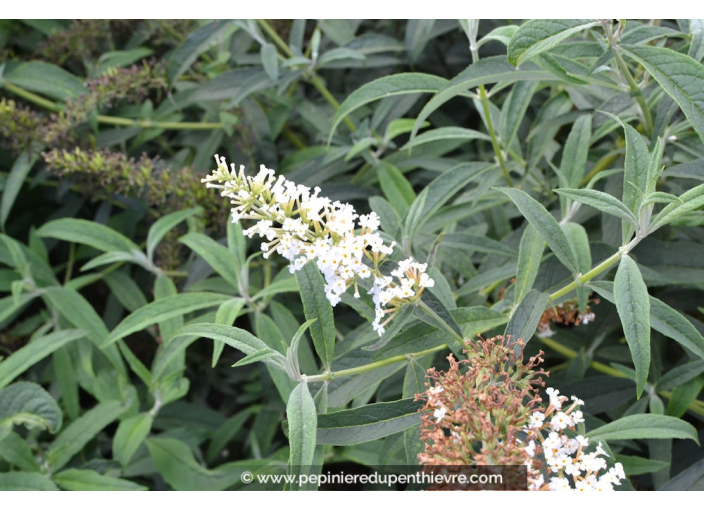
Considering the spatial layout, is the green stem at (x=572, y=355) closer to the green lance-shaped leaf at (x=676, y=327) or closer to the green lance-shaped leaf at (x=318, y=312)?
the green lance-shaped leaf at (x=676, y=327)

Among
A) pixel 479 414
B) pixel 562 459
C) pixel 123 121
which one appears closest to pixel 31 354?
pixel 123 121

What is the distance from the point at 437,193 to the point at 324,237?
0.56 m

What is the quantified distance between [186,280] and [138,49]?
3.13 ft

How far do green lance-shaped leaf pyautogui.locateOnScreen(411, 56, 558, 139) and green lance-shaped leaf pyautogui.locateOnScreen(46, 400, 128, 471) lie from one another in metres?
1.21

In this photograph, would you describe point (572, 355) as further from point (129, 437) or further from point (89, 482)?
point (89, 482)

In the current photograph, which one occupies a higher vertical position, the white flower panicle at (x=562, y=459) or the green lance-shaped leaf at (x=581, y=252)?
the green lance-shaped leaf at (x=581, y=252)

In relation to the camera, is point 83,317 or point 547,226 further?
point 83,317

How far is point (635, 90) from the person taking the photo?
4.66 ft

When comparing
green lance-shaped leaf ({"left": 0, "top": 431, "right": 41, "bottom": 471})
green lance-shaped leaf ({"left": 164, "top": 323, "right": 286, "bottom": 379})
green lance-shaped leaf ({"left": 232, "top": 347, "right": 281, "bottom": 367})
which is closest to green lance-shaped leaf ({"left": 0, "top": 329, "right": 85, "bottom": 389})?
green lance-shaped leaf ({"left": 0, "top": 431, "right": 41, "bottom": 471})

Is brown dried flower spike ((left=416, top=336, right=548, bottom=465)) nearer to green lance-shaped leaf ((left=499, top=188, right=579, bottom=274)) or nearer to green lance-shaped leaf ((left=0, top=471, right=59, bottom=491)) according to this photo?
green lance-shaped leaf ((left=499, top=188, right=579, bottom=274))

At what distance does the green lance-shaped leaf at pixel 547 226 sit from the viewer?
1206 millimetres

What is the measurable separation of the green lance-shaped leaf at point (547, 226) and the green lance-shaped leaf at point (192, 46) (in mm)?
1240

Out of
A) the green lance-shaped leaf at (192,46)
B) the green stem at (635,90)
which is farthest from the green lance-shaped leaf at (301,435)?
the green lance-shaped leaf at (192,46)

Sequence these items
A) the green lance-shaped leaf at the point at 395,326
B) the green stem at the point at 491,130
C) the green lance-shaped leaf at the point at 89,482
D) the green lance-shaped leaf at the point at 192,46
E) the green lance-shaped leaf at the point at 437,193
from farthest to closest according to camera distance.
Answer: the green lance-shaped leaf at the point at 192,46 → the green lance-shaped leaf at the point at 89,482 → the green stem at the point at 491,130 → the green lance-shaped leaf at the point at 437,193 → the green lance-shaped leaf at the point at 395,326
